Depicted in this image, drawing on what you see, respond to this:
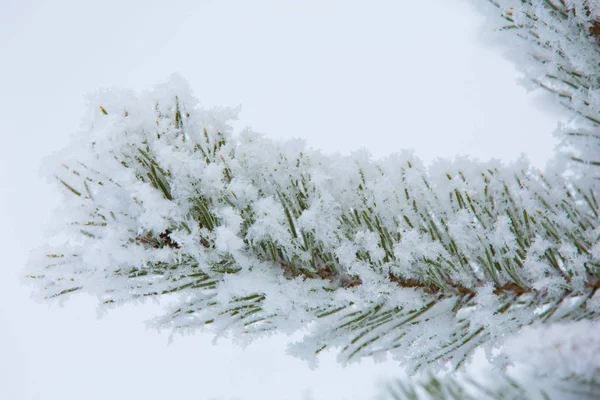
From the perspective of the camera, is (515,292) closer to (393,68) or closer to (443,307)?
(443,307)

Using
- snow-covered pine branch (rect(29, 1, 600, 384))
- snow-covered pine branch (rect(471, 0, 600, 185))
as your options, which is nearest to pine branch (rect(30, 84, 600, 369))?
snow-covered pine branch (rect(29, 1, 600, 384))

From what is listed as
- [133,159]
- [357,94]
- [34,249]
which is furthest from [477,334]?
[357,94]

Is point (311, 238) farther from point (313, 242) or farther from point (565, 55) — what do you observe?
point (565, 55)

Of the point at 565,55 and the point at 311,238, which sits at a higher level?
the point at 565,55

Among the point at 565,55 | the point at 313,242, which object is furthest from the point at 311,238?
the point at 565,55

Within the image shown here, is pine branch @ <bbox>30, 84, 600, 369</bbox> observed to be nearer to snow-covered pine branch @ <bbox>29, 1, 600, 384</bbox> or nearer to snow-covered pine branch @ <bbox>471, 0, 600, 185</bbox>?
snow-covered pine branch @ <bbox>29, 1, 600, 384</bbox>

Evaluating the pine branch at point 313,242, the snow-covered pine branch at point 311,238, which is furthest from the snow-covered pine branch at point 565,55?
the pine branch at point 313,242

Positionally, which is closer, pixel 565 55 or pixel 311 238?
pixel 311 238

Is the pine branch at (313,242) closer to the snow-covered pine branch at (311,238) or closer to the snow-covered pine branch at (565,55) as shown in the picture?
the snow-covered pine branch at (311,238)

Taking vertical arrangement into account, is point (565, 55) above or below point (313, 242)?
above
